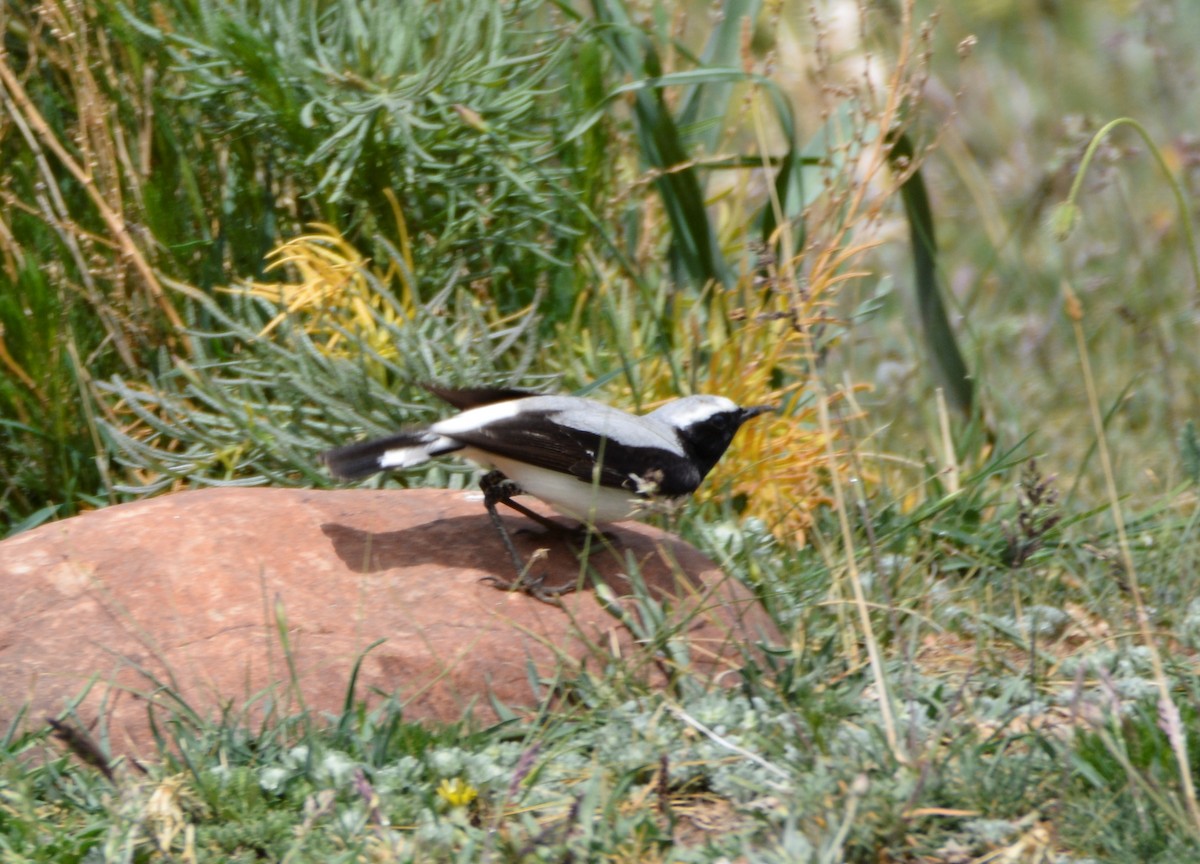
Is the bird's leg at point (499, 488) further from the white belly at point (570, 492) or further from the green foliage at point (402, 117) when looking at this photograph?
the green foliage at point (402, 117)

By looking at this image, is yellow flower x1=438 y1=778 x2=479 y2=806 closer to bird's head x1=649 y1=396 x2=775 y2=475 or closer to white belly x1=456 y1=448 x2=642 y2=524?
white belly x1=456 y1=448 x2=642 y2=524

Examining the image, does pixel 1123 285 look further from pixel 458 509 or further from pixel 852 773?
pixel 852 773

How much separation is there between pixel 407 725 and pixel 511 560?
758 millimetres

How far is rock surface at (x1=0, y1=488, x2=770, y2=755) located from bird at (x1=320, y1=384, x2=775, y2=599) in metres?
0.16

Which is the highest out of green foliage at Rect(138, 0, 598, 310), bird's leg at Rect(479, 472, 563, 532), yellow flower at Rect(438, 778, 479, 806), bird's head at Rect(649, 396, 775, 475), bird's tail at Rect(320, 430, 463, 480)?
green foliage at Rect(138, 0, 598, 310)

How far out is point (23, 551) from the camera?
371 centimetres

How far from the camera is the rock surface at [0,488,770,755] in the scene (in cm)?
331

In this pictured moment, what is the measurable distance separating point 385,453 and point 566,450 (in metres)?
0.54

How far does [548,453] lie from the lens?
3676 millimetres

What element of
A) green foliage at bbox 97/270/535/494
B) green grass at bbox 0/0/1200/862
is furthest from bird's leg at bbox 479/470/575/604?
green foliage at bbox 97/270/535/494

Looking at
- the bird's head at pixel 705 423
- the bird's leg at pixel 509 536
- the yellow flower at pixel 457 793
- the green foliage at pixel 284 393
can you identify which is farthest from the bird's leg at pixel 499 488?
the yellow flower at pixel 457 793

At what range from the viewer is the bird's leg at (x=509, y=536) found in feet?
12.1

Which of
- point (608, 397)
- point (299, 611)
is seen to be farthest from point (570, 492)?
point (608, 397)

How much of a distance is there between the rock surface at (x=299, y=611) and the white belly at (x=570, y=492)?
0.49 ft
